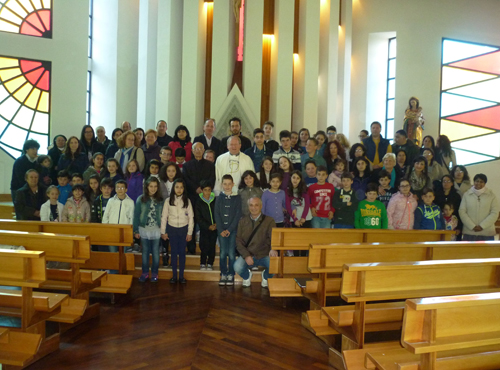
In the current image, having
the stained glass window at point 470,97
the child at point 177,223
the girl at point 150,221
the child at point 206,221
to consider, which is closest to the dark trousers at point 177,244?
the child at point 177,223

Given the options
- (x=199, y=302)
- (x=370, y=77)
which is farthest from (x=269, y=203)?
(x=370, y=77)

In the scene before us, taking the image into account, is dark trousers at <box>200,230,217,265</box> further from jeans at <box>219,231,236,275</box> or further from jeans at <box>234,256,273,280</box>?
jeans at <box>234,256,273,280</box>

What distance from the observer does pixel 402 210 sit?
A: 5695 mm

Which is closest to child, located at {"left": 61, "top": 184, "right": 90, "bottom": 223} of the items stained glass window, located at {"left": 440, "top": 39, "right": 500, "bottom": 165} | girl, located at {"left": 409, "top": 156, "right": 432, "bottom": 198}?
girl, located at {"left": 409, "top": 156, "right": 432, "bottom": 198}

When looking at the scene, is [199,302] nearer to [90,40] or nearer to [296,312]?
[296,312]

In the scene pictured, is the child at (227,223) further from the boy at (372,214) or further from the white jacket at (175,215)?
the boy at (372,214)

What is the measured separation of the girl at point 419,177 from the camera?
6.30 metres

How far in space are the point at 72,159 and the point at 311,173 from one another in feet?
11.3

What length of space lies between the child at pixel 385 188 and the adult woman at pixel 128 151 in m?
3.27

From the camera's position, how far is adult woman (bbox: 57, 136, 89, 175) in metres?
6.60

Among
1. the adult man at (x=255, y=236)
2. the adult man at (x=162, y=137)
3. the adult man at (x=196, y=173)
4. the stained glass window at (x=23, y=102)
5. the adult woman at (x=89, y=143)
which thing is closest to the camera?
the adult man at (x=255, y=236)

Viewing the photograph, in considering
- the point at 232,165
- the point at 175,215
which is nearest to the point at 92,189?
the point at 175,215

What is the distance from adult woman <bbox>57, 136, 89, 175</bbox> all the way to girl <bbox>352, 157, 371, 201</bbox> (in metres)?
3.88

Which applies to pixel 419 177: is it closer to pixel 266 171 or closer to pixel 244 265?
pixel 266 171
